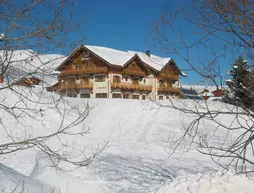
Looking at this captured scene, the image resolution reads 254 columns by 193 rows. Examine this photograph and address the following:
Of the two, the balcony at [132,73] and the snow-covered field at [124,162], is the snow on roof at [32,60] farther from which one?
the balcony at [132,73]

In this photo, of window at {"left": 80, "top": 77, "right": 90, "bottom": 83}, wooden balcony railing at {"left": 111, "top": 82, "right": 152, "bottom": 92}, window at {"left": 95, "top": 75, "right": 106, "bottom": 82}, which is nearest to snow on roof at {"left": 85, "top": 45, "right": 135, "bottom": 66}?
window at {"left": 95, "top": 75, "right": 106, "bottom": 82}

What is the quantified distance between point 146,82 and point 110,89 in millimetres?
7369

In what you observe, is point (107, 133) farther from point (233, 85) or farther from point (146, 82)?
point (146, 82)

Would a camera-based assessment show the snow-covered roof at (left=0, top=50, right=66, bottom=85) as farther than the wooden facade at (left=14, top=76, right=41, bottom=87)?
No

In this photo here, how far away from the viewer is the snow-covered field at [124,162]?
5922 mm

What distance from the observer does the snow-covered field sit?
5.92 m

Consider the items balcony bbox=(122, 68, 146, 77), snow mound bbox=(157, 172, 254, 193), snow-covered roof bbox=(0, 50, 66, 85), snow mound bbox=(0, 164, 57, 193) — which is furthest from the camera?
balcony bbox=(122, 68, 146, 77)

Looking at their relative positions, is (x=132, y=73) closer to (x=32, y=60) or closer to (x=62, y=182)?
(x=62, y=182)

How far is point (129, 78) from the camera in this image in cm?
3738

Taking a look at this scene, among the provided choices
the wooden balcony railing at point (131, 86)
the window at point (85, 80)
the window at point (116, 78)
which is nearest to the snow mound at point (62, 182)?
the wooden balcony railing at point (131, 86)

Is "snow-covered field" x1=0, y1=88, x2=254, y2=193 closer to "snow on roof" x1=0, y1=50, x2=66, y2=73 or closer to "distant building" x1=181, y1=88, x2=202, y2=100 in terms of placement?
"snow on roof" x1=0, y1=50, x2=66, y2=73

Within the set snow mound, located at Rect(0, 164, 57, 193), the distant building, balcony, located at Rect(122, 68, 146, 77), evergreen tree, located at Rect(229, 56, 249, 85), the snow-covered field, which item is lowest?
the snow-covered field

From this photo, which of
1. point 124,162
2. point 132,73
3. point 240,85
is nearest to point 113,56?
point 132,73

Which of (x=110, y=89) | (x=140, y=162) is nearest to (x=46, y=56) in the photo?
(x=140, y=162)
